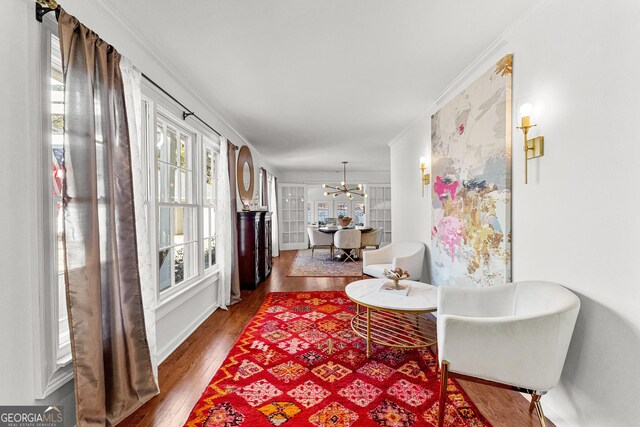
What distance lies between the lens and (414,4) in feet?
5.92

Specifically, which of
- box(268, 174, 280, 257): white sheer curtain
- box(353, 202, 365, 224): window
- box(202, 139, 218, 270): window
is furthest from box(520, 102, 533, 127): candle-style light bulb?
box(353, 202, 365, 224): window

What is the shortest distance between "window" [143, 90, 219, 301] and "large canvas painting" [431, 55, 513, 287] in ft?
8.93

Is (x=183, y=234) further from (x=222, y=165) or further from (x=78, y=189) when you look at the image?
(x=78, y=189)

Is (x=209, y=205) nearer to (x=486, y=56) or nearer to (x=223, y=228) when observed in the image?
(x=223, y=228)

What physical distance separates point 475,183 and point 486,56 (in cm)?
103

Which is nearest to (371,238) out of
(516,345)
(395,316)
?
(395,316)

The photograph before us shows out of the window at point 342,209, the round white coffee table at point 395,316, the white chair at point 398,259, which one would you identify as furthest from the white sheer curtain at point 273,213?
the round white coffee table at point 395,316

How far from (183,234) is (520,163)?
3.16 m

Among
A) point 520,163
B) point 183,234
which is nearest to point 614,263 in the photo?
point 520,163

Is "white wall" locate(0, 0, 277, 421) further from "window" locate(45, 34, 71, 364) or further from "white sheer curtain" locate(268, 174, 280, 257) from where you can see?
"white sheer curtain" locate(268, 174, 280, 257)

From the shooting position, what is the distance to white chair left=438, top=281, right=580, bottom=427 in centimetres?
149

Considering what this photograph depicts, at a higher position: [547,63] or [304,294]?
[547,63]

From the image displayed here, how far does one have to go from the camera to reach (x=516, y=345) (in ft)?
5.02

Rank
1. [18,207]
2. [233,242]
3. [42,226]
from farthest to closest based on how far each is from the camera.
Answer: [233,242]
[42,226]
[18,207]
